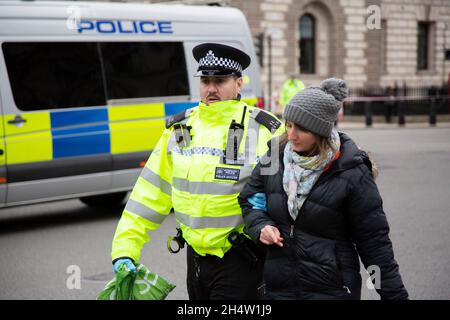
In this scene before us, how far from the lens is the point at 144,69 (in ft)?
27.9

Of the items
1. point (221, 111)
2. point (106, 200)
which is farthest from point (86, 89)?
point (221, 111)

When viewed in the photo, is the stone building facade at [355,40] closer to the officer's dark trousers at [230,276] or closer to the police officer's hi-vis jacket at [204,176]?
the police officer's hi-vis jacket at [204,176]

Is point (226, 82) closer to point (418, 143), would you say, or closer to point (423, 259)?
point (423, 259)

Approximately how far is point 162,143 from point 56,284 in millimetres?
2921

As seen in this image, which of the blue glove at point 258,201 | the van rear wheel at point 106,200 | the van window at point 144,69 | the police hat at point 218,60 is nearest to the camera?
the blue glove at point 258,201

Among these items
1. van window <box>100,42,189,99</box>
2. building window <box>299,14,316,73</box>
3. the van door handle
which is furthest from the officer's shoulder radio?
building window <box>299,14,316,73</box>

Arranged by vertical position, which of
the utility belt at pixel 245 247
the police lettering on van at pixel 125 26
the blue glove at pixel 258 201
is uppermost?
the police lettering on van at pixel 125 26

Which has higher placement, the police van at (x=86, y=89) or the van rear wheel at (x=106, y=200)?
the police van at (x=86, y=89)

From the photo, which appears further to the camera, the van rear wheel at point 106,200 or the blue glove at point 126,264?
the van rear wheel at point 106,200

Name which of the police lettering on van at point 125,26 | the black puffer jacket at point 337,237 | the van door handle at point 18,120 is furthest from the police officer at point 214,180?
the police lettering on van at point 125,26

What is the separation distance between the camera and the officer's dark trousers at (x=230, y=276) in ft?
9.87

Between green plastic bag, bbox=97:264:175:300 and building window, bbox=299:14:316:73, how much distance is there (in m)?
31.9

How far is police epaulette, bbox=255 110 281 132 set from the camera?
3.12 metres

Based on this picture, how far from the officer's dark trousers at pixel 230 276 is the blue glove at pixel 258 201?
0.97ft
